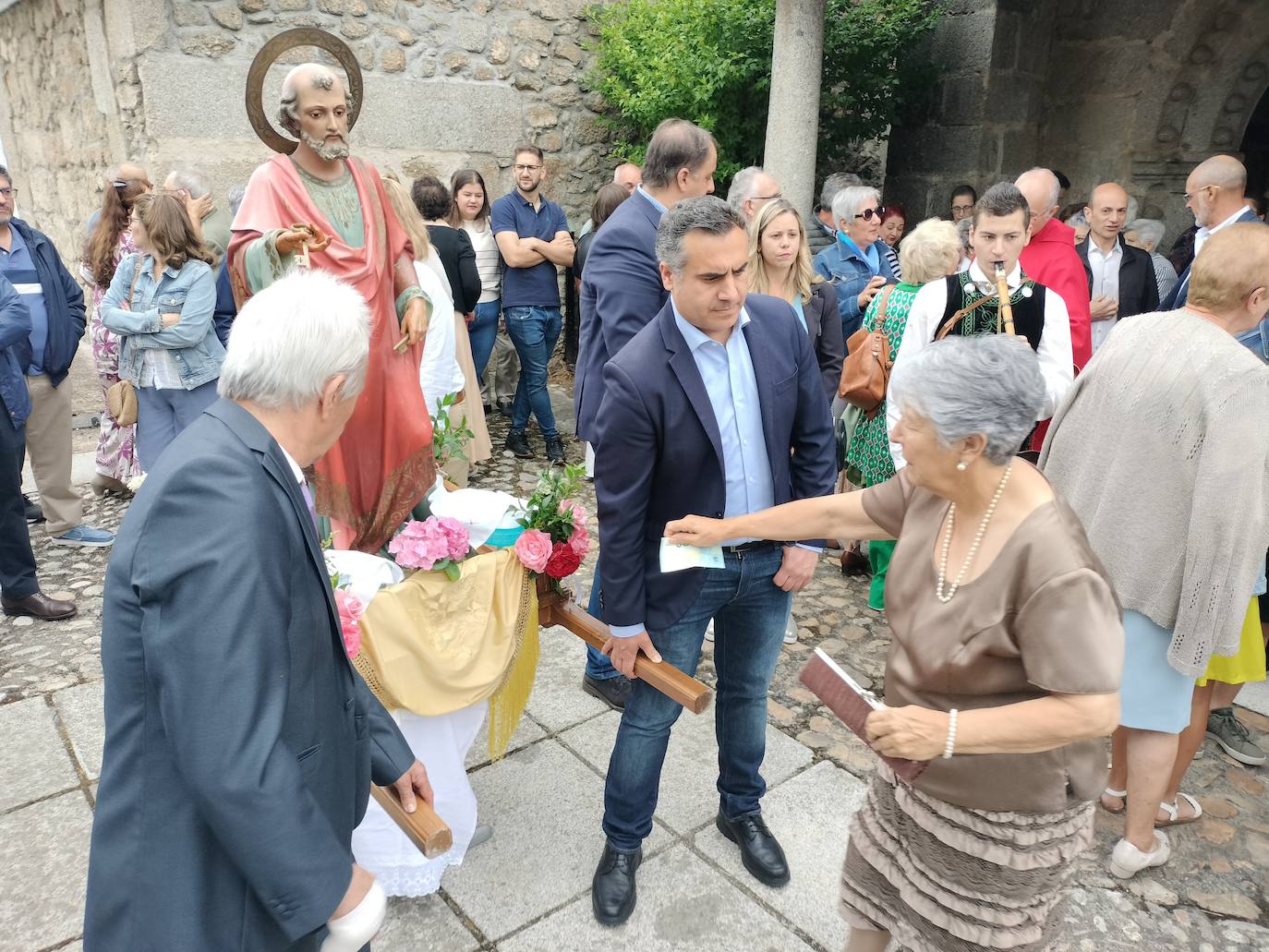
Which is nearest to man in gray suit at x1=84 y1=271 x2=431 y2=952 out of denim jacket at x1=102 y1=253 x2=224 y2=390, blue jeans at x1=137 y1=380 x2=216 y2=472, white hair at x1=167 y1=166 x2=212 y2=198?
denim jacket at x1=102 y1=253 x2=224 y2=390

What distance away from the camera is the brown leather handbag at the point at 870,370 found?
13.3 feet

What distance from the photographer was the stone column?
6227 mm

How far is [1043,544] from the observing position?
164cm

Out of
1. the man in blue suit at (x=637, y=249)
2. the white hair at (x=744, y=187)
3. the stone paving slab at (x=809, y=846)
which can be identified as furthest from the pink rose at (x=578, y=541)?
the white hair at (x=744, y=187)

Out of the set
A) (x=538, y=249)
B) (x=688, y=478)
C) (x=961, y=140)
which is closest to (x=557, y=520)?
(x=688, y=478)

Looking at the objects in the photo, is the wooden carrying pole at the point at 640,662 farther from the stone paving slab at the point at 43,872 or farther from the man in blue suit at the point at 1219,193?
the man in blue suit at the point at 1219,193

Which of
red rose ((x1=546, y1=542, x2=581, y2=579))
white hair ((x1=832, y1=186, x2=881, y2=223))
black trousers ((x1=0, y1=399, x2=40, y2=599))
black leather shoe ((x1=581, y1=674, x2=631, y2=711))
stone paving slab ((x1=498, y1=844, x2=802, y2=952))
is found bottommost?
stone paving slab ((x1=498, y1=844, x2=802, y2=952))

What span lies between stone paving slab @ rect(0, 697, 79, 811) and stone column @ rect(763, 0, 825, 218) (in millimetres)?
5253

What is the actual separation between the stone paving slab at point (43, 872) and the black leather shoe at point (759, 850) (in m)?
1.80

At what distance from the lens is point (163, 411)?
502 cm

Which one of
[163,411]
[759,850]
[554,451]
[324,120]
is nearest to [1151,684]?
[759,850]

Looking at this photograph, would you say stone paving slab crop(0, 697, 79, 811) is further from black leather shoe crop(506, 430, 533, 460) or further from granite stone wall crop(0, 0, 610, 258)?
granite stone wall crop(0, 0, 610, 258)

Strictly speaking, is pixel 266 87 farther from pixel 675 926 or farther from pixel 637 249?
pixel 675 926

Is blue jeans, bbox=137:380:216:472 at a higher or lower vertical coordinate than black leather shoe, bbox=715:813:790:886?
higher
